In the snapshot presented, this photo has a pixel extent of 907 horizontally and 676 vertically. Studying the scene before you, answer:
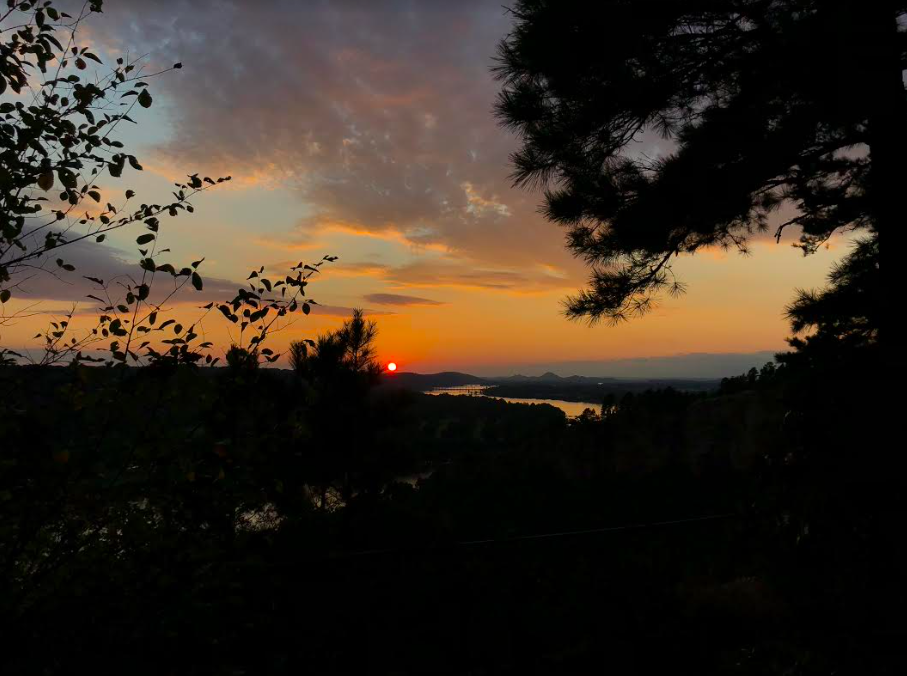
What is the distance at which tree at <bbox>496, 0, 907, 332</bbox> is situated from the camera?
3924 mm

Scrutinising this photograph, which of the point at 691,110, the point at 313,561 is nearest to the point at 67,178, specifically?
the point at 313,561

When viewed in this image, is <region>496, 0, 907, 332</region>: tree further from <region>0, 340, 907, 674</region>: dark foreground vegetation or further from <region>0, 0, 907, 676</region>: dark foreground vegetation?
<region>0, 340, 907, 674</region>: dark foreground vegetation

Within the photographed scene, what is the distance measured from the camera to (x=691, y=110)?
5031 millimetres

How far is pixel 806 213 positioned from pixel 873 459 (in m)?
2.88

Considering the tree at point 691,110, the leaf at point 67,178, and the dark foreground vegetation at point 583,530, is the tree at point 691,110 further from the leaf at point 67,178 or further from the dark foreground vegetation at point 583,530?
the leaf at point 67,178

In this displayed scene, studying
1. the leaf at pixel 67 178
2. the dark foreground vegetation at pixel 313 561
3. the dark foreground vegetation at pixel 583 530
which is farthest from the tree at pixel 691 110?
the leaf at pixel 67 178

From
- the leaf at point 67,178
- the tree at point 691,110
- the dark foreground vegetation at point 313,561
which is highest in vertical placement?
the tree at point 691,110

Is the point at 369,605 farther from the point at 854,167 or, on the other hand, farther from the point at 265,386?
the point at 854,167

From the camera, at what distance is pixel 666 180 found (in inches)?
181

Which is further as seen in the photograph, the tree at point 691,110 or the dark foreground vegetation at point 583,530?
the tree at point 691,110

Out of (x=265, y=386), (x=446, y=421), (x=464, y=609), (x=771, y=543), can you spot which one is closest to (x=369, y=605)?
(x=464, y=609)

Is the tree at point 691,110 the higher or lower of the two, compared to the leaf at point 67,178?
higher

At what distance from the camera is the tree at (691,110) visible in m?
3.92

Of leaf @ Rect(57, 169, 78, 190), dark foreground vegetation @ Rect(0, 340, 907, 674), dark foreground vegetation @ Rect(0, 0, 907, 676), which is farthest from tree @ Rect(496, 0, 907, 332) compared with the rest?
leaf @ Rect(57, 169, 78, 190)
